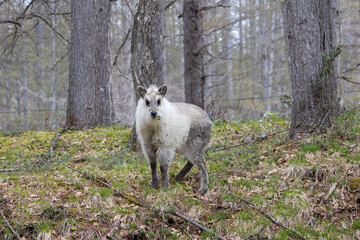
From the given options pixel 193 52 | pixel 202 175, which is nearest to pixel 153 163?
pixel 202 175

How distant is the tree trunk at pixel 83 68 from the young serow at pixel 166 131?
529 centimetres

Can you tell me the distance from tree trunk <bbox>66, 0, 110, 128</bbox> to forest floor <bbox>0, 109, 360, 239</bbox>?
3072 mm

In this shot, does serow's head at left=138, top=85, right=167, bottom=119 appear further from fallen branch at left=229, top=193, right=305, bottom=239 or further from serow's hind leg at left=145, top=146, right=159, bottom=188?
fallen branch at left=229, top=193, right=305, bottom=239

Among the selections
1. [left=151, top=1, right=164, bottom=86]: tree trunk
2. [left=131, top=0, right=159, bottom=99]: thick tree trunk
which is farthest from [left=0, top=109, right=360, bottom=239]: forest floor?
[left=151, top=1, right=164, bottom=86]: tree trunk

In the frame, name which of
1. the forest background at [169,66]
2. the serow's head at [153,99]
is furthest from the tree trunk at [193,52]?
the serow's head at [153,99]

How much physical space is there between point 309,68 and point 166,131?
11.0 feet

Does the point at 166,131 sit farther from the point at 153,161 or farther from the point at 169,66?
the point at 169,66

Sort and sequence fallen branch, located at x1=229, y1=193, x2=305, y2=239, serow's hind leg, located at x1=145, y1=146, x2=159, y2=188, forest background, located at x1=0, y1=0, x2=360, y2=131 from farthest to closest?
forest background, located at x1=0, y1=0, x2=360, y2=131 → serow's hind leg, located at x1=145, y1=146, x2=159, y2=188 → fallen branch, located at x1=229, y1=193, x2=305, y2=239

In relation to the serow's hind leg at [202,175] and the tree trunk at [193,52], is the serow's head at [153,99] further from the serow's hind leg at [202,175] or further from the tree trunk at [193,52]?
the tree trunk at [193,52]

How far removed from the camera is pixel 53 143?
8562 millimetres

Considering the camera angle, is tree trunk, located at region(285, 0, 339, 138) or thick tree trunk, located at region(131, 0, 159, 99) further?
thick tree trunk, located at region(131, 0, 159, 99)

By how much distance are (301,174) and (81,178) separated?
3968 millimetres

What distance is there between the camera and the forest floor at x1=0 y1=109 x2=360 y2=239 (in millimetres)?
4707

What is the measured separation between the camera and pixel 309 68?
6805mm
